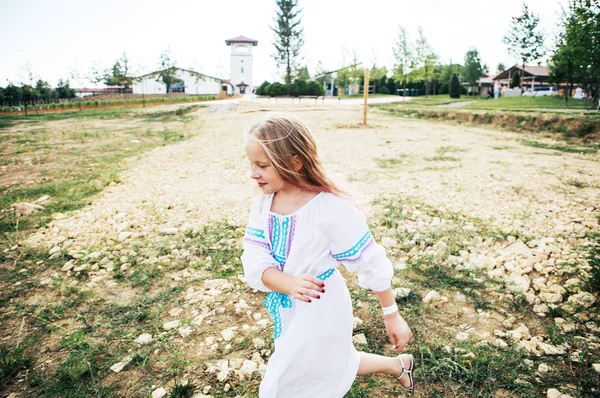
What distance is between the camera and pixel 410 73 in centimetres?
3941

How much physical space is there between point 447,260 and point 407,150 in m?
6.08

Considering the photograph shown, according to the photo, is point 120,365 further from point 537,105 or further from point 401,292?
point 537,105

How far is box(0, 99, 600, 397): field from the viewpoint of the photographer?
2.25 m

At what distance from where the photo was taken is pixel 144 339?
2.60 metres

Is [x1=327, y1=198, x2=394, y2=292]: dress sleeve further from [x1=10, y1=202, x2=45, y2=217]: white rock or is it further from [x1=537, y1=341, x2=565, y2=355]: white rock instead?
[x1=10, y1=202, x2=45, y2=217]: white rock

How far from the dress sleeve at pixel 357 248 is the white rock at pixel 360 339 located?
41.8 inches

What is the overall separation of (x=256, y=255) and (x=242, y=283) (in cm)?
183

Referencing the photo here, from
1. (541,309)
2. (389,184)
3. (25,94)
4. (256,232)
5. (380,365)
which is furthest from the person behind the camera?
(25,94)

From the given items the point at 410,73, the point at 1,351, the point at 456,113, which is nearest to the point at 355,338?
the point at 1,351

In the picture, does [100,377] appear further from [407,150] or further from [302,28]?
[302,28]

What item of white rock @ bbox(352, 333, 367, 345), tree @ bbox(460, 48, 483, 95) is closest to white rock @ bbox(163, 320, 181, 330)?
white rock @ bbox(352, 333, 367, 345)

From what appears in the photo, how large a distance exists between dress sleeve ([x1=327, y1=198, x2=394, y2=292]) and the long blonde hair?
14cm

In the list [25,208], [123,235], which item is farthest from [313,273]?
[25,208]

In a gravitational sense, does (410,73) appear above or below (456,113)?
above
